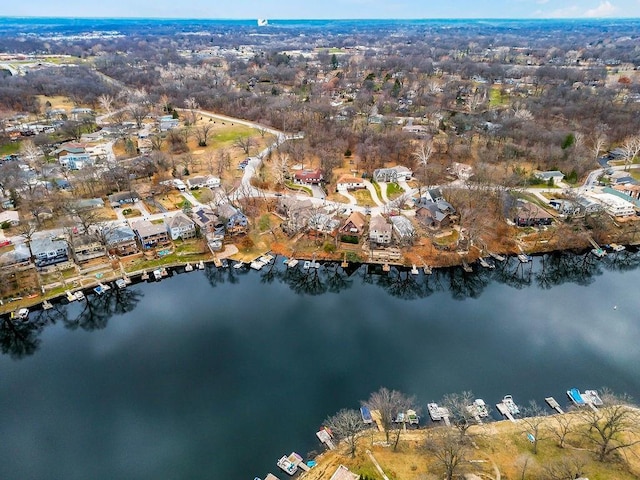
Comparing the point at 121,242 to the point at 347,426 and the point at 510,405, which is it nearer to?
the point at 347,426

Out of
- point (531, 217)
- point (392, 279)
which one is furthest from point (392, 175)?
point (392, 279)

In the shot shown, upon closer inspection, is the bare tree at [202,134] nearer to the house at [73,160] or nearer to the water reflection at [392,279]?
the house at [73,160]

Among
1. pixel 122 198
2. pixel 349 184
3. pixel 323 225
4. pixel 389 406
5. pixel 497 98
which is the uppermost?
pixel 497 98

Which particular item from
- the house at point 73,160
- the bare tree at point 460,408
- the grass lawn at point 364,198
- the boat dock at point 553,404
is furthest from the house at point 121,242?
the boat dock at point 553,404

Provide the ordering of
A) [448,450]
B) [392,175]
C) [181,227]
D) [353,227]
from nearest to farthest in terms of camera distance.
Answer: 1. [448,450]
2. [353,227]
3. [181,227]
4. [392,175]

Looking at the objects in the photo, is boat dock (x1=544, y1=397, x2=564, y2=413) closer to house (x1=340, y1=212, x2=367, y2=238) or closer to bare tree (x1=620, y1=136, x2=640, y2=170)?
house (x1=340, y1=212, x2=367, y2=238)

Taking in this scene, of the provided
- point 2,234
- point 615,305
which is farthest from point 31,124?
point 615,305
